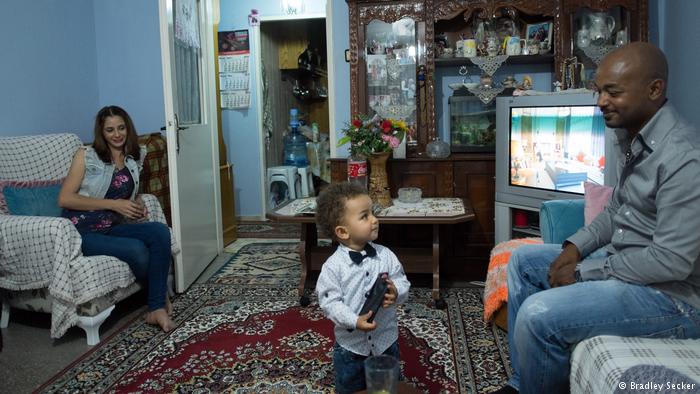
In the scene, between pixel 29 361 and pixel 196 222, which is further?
pixel 196 222

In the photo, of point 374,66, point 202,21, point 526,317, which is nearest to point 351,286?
point 526,317

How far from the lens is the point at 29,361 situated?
2.59m

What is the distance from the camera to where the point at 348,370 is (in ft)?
5.89

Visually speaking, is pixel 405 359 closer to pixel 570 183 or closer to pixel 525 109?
pixel 570 183

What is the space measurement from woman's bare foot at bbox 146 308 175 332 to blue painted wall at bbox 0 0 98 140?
1.34 metres

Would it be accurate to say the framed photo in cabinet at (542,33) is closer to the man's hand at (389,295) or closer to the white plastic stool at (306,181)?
the man's hand at (389,295)

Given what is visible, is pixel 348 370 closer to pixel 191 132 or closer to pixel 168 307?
pixel 168 307

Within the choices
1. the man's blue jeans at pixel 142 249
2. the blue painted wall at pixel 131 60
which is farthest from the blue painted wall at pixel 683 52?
the blue painted wall at pixel 131 60

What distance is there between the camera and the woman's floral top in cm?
296

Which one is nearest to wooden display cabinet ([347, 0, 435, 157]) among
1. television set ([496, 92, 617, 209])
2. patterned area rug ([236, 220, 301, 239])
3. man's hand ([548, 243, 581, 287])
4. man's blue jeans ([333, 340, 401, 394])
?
television set ([496, 92, 617, 209])

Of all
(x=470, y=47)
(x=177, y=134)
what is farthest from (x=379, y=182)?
(x=177, y=134)

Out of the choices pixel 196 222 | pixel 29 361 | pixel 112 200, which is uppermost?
pixel 112 200

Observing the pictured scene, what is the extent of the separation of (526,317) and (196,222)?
2694mm

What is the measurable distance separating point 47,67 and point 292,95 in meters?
3.58
